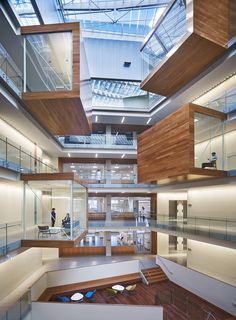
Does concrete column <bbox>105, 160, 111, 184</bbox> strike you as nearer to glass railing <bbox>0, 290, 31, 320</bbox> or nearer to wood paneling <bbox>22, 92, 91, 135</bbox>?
wood paneling <bbox>22, 92, 91, 135</bbox>

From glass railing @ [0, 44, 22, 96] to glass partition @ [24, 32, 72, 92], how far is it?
289 mm

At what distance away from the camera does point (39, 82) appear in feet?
33.8

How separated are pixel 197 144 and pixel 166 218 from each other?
712 centimetres

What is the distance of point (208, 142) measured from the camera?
11094mm

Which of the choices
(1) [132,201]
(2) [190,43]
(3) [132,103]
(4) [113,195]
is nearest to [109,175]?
(4) [113,195]

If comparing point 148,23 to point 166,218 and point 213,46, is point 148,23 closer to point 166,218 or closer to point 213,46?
point 213,46

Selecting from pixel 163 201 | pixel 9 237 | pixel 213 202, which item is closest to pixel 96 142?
pixel 163 201

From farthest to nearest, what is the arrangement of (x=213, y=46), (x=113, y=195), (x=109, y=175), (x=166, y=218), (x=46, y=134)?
(x=113, y=195), (x=109, y=175), (x=166, y=218), (x=46, y=134), (x=213, y=46)

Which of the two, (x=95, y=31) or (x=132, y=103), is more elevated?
(x=95, y=31)

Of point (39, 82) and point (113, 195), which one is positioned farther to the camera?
point (113, 195)

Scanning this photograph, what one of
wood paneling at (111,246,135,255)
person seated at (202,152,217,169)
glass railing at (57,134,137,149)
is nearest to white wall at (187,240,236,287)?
person seated at (202,152,217,169)

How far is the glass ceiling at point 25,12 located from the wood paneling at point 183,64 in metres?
5.83

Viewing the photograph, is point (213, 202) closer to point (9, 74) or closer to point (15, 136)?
point (15, 136)

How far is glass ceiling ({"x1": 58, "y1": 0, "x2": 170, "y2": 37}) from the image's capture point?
15359mm
